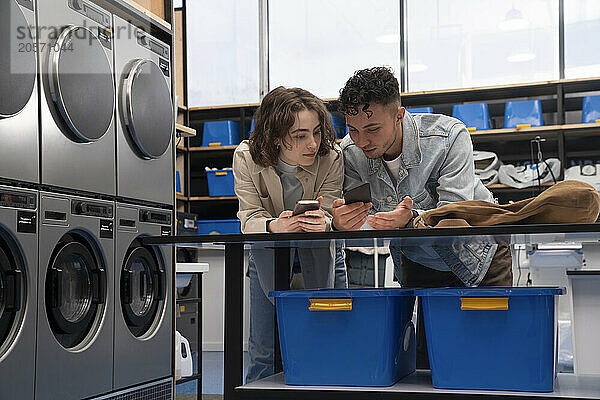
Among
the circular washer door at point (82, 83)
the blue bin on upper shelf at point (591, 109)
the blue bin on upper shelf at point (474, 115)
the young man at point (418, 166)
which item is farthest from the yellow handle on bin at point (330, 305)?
the blue bin on upper shelf at point (591, 109)

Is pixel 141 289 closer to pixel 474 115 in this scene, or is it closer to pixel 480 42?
pixel 474 115

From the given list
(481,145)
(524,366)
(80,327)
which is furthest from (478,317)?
(481,145)

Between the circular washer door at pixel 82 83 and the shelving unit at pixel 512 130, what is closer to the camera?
the circular washer door at pixel 82 83

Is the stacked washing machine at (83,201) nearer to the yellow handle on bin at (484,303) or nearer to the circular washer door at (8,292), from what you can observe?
the circular washer door at (8,292)

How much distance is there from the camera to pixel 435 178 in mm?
2064

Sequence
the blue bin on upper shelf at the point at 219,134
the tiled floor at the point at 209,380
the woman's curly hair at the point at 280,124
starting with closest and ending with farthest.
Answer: the woman's curly hair at the point at 280,124 → the tiled floor at the point at 209,380 → the blue bin on upper shelf at the point at 219,134

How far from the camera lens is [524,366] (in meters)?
1.46

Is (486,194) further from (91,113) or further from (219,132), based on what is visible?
(219,132)

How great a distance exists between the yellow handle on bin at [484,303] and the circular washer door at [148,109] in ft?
6.34

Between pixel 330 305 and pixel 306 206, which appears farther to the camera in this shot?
pixel 306 206

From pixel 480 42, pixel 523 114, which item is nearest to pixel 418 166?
pixel 523 114

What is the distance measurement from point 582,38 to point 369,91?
16.8ft

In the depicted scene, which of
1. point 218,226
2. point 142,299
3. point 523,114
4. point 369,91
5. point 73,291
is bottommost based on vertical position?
point 142,299

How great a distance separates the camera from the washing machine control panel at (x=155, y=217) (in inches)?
124
